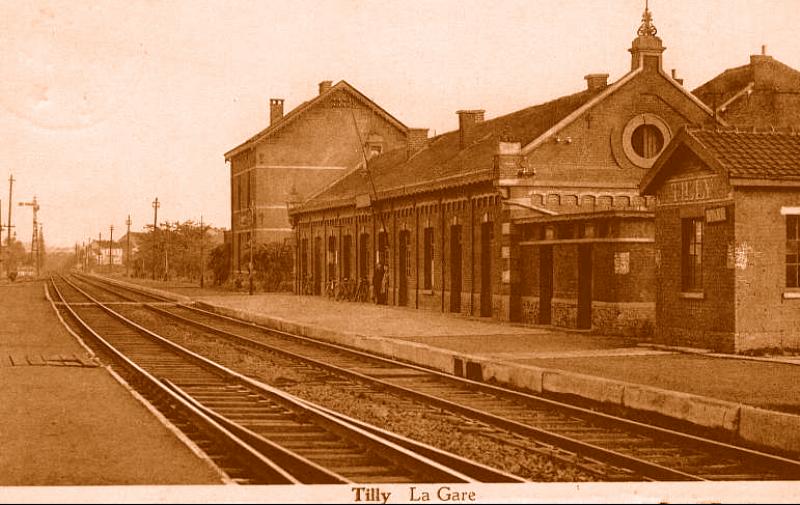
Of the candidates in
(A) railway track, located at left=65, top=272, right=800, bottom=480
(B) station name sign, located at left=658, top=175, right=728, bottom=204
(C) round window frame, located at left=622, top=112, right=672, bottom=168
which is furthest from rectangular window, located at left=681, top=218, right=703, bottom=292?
(C) round window frame, located at left=622, top=112, right=672, bottom=168

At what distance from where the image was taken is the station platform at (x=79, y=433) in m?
8.98

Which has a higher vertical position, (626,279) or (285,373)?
(626,279)

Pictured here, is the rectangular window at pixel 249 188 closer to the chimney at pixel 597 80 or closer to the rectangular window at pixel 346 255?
the rectangular window at pixel 346 255

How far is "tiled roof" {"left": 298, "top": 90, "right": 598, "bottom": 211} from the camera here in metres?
31.0

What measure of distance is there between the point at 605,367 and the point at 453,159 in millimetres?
19446

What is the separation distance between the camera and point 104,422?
12.1 metres

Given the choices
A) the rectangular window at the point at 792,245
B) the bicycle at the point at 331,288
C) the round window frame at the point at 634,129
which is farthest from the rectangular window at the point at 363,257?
the rectangular window at the point at 792,245

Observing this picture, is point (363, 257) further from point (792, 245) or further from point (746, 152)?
point (792, 245)

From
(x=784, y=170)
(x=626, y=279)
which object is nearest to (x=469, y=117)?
(x=626, y=279)

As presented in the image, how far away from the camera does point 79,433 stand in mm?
11305

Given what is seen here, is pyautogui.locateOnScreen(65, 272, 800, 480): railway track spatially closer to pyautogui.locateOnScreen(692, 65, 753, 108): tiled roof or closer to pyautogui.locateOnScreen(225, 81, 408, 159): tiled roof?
pyautogui.locateOnScreen(692, 65, 753, 108): tiled roof

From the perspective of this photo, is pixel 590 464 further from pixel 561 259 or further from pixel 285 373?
pixel 561 259

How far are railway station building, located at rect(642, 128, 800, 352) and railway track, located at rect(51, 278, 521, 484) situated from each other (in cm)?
785

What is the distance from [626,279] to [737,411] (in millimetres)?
12735
